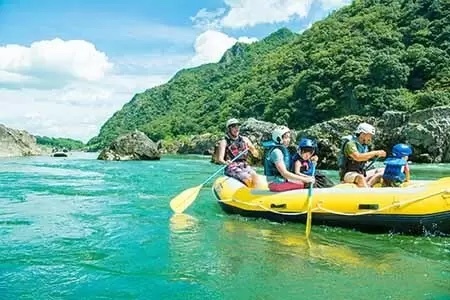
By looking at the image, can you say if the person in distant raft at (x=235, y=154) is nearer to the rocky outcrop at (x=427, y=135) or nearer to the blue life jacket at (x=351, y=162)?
the blue life jacket at (x=351, y=162)

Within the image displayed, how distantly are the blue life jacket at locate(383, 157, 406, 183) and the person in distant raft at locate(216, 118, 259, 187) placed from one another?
8.49 ft

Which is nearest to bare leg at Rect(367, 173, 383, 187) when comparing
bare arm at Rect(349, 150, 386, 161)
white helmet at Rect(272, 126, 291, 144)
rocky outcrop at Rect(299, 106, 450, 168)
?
bare arm at Rect(349, 150, 386, 161)

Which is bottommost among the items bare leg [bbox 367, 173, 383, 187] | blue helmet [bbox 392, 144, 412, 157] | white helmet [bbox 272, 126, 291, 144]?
bare leg [bbox 367, 173, 383, 187]

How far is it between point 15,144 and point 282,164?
4951 cm

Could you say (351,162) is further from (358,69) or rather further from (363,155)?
(358,69)

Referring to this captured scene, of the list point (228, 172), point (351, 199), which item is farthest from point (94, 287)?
point (228, 172)

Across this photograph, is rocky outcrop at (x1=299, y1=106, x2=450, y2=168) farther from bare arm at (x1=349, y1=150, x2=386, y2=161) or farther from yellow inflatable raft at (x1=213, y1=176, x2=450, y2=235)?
yellow inflatable raft at (x1=213, y1=176, x2=450, y2=235)

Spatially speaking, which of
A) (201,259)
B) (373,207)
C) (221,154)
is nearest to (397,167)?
(373,207)

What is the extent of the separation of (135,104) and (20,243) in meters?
185

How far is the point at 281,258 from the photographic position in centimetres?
679

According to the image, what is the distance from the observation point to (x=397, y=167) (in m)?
8.71

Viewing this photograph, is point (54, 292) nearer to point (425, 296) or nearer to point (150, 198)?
point (425, 296)

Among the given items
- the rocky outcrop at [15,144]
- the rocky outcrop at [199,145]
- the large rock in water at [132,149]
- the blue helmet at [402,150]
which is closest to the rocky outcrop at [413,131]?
the large rock in water at [132,149]

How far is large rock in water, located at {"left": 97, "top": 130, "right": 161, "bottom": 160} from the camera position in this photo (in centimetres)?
3600
